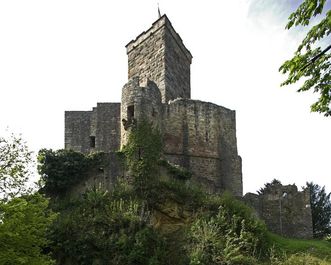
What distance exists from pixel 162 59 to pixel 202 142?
5.17 m

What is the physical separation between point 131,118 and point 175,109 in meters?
3.41

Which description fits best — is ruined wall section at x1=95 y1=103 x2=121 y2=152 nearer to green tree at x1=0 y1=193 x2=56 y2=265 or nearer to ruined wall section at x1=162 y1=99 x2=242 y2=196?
ruined wall section at x1=162 y1=99 x2=242 y2=196

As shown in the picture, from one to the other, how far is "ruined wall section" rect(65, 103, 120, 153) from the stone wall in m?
7.49

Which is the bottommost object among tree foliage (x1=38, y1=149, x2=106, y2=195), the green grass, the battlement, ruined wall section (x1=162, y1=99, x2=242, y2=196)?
the green grass

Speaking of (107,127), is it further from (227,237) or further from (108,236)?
(227,237)

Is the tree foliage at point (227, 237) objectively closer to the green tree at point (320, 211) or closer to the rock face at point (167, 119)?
the rock face at point (167, 119)

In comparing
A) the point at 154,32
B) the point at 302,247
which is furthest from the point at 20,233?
the point at 154,32

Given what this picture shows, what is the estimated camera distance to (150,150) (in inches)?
727

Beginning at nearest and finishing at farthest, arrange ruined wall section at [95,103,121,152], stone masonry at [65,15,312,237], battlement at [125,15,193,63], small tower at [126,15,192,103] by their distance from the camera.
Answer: stone masonry at [65,15,312,237] < ruined wall section at [95,103,121,152] < small tower at [126,15,192,103] < battlement at [125,15,193,63]

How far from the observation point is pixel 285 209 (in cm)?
2167

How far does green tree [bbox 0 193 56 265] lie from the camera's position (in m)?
11.5

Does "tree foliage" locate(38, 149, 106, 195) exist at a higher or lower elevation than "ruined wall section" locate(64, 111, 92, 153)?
lower

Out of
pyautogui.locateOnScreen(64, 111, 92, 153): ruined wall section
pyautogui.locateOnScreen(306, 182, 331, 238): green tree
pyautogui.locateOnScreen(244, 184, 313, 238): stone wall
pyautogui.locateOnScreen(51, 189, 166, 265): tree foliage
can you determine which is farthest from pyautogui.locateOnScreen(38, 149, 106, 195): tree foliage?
pyautogui.locateOnScreen(306, 182, 331, 238): green tree

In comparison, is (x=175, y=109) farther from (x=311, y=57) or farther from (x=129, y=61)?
(x=311, y=57)
